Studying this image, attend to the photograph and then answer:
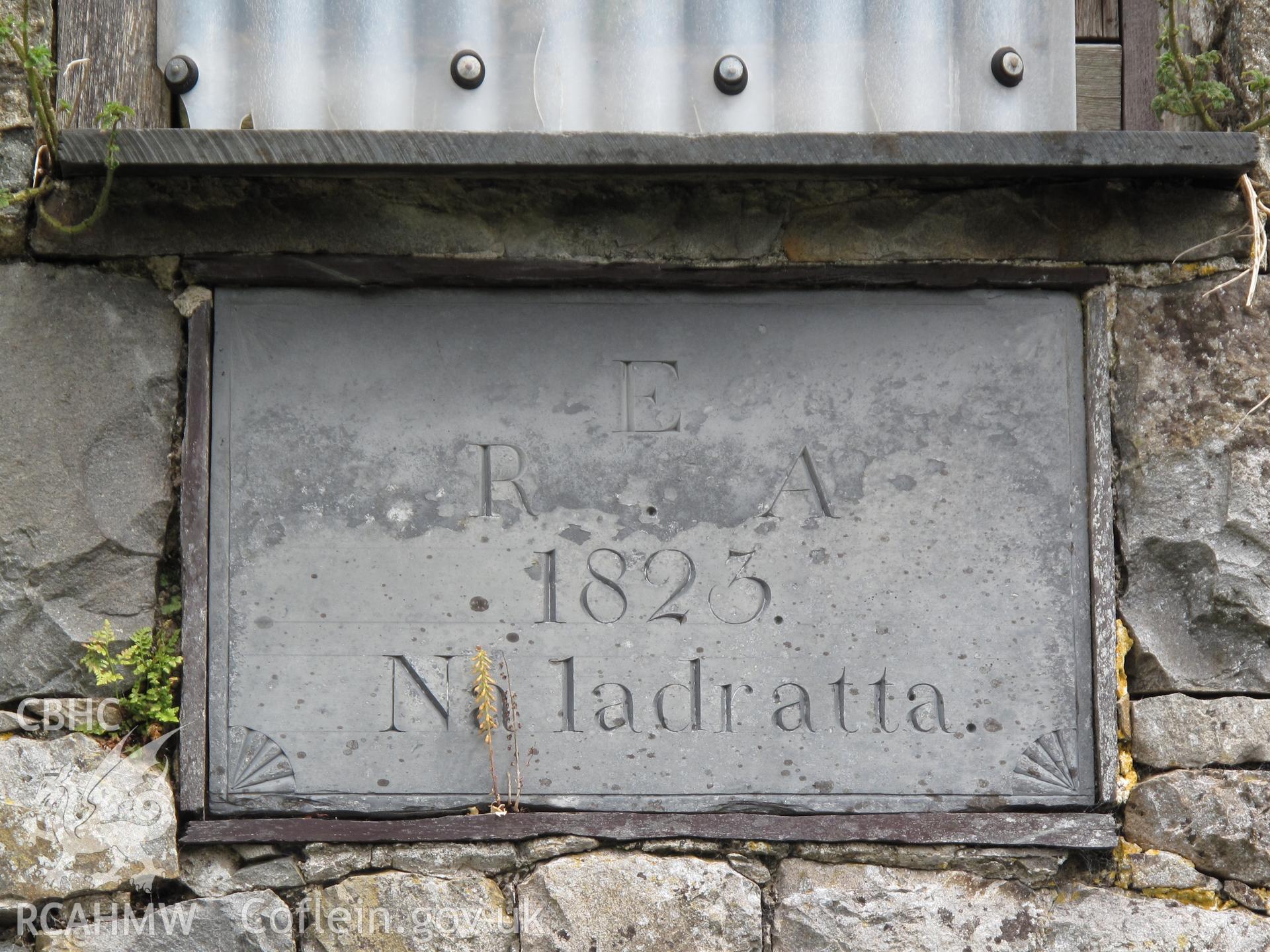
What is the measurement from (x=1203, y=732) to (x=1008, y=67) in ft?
4.17

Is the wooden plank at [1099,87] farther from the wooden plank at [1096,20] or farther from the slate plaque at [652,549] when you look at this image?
the slate plaque at [652,549]

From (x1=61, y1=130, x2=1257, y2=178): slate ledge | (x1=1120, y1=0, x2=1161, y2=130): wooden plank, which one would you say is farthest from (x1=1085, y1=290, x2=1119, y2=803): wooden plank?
(x1=1120, y1=0, x2=1161, y2=130): wooden plank

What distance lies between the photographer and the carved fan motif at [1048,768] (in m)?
2.17

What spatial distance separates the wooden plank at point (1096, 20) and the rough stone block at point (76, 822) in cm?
225

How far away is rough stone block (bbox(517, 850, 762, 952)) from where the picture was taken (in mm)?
2088

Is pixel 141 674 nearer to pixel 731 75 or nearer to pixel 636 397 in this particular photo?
pixel 636 397

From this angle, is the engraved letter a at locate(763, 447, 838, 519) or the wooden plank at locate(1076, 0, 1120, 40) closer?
the engraved letter a at locate(763, 447, 838, 519)

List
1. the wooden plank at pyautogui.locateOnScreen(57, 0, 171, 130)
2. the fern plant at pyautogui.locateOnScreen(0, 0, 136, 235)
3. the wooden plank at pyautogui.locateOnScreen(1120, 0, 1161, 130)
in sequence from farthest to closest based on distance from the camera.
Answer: the wooden plank at pyautogui.locateOnScreen(1120, 0, 1161, 130), the wooden plank at pyautogui.locateOnScreen(57, 0, 171, 130), the fern plant at pyautogui.locateOnScreen(0, 0, 136, 235)

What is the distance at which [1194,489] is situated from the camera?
217cm

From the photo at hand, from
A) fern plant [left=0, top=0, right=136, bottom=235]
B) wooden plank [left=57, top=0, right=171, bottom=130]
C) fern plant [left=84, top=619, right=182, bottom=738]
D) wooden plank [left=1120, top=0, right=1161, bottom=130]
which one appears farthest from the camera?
wooden plank [left=1120, top=0, right=1161, bottom=130]

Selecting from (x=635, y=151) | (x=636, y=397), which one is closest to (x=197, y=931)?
(x=636, y=397)

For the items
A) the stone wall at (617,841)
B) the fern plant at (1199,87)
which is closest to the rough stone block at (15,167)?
the stone wall at (617,841)

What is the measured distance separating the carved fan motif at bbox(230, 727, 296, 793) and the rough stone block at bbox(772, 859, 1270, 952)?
0.90 metres

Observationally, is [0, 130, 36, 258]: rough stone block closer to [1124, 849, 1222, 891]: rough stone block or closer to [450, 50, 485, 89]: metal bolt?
[450, 50, 485, 89]: metal bolt
